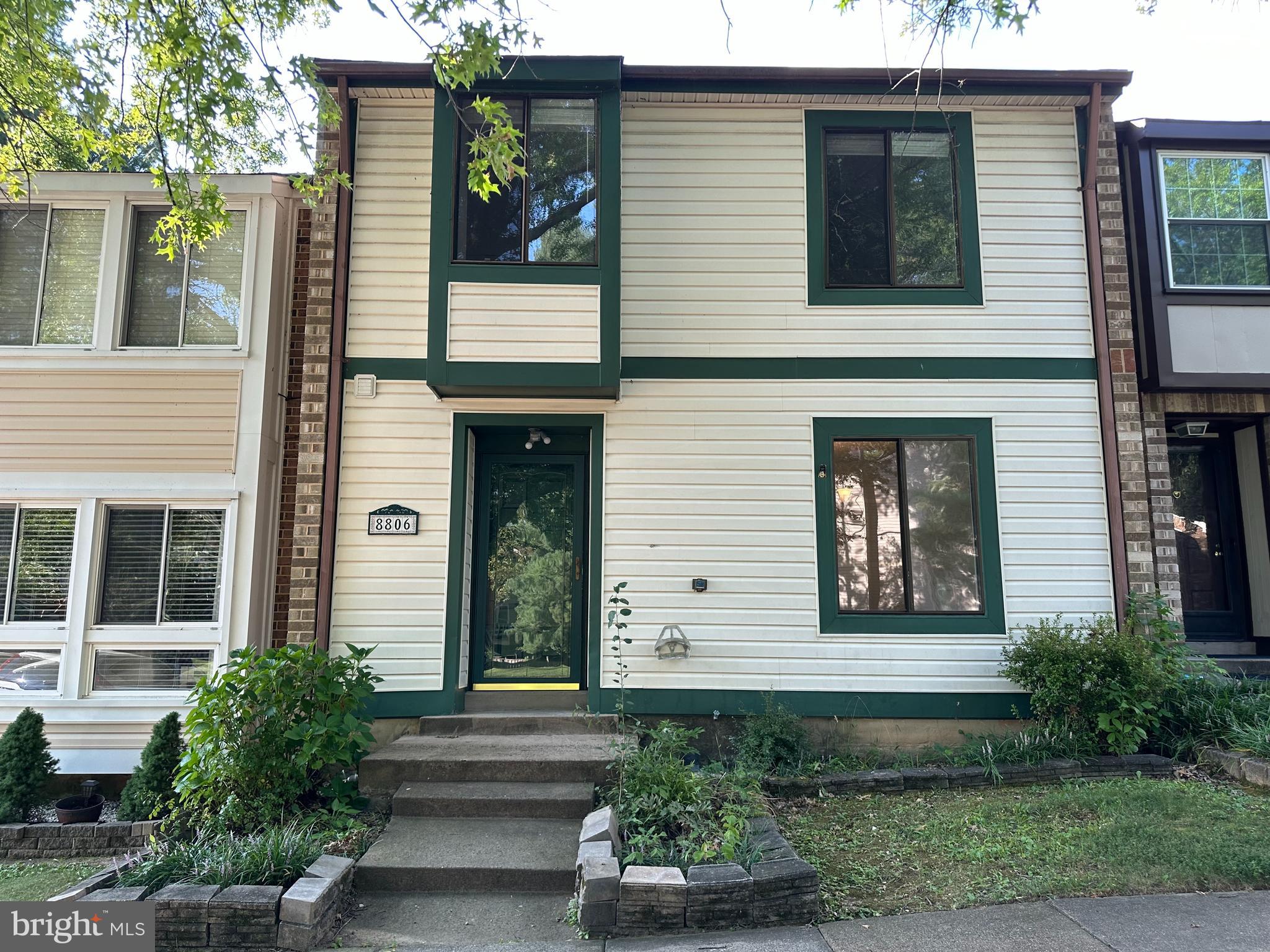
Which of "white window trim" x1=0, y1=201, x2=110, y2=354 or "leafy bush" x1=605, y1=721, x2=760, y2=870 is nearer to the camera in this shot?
"leafy bush" x1=605, y1=721, x2=760, y2=870

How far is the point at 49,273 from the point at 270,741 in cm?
503

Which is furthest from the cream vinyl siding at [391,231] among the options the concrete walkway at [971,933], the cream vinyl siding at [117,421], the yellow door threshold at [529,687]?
the concrete walkway at [971,933]

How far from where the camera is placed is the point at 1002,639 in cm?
640

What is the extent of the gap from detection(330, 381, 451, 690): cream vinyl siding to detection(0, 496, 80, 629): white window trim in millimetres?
2288

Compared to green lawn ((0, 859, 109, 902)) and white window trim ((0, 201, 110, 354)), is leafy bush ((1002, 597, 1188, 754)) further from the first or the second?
white window trim ((0, 201, 110, 354))

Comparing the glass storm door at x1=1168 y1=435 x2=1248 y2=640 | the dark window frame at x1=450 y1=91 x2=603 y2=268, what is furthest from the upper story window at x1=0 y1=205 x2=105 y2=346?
the glass storm door at x1=1168 y1=435 x2=1248 y2=640

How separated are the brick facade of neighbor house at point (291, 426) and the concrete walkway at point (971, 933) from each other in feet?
11.4

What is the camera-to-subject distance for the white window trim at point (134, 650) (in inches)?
249

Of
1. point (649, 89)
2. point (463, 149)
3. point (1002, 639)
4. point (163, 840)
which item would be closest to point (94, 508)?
point (163, 840)

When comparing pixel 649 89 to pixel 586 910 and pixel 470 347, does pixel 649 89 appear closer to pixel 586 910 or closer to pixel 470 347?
pixel 470 347

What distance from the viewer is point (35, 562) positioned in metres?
6.49

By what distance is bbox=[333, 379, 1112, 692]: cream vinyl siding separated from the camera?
635 cm

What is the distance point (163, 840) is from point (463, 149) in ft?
18.3

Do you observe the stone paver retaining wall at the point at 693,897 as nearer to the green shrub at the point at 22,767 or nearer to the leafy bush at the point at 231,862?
the leafy bush at the point at 231,862
